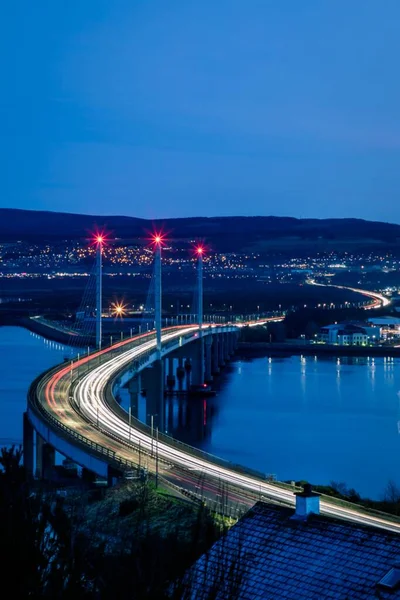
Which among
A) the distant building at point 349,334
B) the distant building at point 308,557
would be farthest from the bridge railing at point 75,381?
the distant building at point 349,334

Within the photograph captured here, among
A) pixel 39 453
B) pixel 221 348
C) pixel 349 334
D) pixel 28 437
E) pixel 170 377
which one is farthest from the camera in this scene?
pixel 349 334

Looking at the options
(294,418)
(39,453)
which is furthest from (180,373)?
(39,453)

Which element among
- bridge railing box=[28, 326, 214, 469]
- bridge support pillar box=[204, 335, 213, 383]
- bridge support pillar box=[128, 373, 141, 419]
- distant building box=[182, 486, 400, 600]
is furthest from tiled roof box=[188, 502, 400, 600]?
bridge support pillar box=[204, 335, 213, 383]

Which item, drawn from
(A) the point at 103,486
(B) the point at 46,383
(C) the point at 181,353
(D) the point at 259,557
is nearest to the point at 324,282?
(C) the point at 181,353

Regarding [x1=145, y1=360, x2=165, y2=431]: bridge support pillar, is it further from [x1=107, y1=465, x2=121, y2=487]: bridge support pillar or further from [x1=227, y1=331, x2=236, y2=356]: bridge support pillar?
[x1=227, y1=331, x2=236, y2=356]: bridge support pillar

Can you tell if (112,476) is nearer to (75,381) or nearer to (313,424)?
(75,381)
